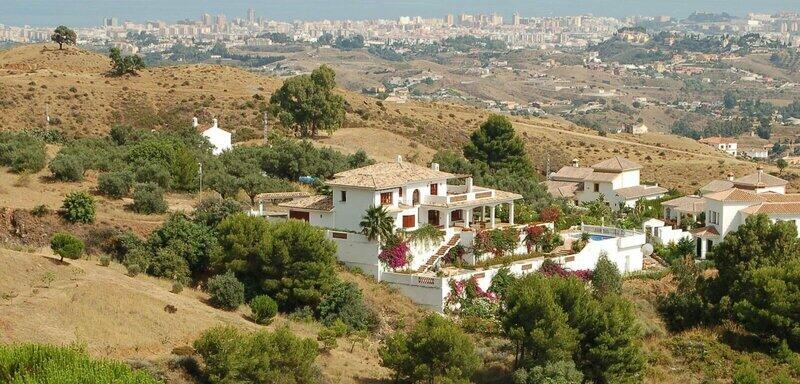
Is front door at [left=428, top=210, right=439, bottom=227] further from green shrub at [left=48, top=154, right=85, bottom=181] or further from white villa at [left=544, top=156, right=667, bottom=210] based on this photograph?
white villa at [left=544, top=156, right=667, bottom=210]

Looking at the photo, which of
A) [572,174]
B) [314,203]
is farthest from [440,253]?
[572,174]

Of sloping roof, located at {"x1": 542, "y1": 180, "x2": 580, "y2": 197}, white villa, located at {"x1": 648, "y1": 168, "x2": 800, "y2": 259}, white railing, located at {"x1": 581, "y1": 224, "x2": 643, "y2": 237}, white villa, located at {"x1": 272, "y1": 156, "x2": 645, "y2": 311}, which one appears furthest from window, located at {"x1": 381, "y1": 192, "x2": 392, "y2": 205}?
sloping roof, located at {"x1": 542, "y1": 180, "x2": 580, "y2": 197}

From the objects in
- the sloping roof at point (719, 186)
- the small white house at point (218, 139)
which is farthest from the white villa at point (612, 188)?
the small white house at point (218, 139)

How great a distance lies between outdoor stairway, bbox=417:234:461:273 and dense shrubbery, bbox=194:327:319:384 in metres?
10.7

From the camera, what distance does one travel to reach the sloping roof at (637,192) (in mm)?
52219

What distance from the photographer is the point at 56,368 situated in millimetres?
20609

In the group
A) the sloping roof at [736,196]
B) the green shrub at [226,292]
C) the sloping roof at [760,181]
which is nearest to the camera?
the green shrub at [226,292]

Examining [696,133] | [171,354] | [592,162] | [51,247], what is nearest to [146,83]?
[592,162]

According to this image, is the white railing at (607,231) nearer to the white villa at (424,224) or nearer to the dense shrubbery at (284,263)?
the white villa at (424,224)

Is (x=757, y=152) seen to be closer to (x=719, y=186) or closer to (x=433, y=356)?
(x=719, y=186)

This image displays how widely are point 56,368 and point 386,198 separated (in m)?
18.1

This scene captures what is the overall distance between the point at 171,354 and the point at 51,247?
27.5 ft

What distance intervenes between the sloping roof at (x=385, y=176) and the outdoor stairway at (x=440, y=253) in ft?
7.59

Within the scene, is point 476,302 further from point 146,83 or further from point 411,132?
point 146,83
